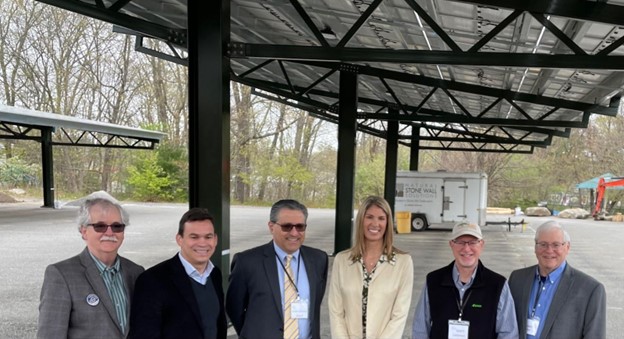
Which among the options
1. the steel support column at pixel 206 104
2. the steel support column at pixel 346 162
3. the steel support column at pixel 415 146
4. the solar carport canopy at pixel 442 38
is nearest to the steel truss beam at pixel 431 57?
the solar carport canopy at pixel 442 38

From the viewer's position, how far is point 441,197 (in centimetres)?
1800

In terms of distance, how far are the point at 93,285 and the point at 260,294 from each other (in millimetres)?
937

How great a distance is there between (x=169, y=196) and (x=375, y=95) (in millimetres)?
23204

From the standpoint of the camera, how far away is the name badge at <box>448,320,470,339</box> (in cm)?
259

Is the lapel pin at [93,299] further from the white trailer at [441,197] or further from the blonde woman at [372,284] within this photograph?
the white trailer at [441,197]

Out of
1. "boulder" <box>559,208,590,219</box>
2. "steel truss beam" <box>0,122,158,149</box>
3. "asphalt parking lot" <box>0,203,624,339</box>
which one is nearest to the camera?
"asphalt parking lot" <box>0,203,624,339</box>

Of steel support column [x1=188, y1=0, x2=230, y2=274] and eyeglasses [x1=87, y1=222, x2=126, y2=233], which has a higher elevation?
steel support column [x1=188, y1=0, x2=230, y2=274]

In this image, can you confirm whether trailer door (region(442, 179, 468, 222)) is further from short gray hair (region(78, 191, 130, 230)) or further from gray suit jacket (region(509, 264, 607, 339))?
short gray hair (region(78, 191, 130, 230))

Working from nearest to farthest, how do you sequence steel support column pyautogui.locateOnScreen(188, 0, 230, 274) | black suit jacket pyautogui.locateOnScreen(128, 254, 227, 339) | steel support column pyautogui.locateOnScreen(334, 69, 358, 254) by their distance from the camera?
black suit jacket pyautogui.locateOnScreen(128, 254, 227, 339) → steel support column pyautogui.locateOnScreen(188, 0, 230, 274) → steel support column pyautogui.locateOnScreen(334, 69, 358, 254)

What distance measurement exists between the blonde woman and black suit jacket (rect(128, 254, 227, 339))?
0.90m

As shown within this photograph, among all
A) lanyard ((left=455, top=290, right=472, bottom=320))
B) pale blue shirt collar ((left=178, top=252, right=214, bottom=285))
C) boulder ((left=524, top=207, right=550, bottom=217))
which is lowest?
boulder ((left=524, top=207, right=550, bottom=217))

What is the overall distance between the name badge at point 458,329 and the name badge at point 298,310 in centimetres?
83

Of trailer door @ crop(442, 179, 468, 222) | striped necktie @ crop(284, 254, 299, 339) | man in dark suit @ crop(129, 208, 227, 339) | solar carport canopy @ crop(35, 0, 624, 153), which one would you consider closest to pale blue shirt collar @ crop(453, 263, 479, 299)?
striped necktie @ crop(284, 254, 299, 339)

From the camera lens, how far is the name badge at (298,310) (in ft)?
8.98
